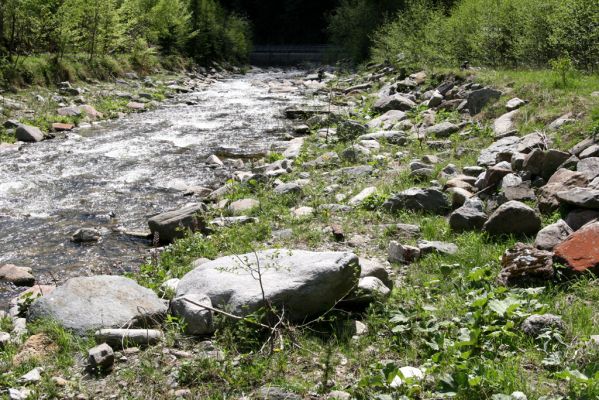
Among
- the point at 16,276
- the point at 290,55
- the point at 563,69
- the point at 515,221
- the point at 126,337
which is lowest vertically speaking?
the point at 290,55

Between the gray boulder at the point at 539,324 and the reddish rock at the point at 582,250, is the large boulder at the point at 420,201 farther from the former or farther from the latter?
the gray boulder at the point at 539,324

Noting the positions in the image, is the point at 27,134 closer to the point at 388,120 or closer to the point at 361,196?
the point at 388,120

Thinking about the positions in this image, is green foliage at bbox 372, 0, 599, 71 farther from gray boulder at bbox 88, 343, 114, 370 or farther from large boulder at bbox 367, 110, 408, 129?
gray boulder at bbox 88, 343, 114, 370

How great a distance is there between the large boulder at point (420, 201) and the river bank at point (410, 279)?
17 mm

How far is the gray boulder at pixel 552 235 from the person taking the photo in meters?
4.94

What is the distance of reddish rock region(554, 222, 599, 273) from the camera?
4383 millimetres

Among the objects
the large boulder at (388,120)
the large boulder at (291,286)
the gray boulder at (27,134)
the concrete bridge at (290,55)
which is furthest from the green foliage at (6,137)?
the concrete bridge at (290,55)

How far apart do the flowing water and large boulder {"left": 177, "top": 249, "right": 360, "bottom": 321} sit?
2.41m

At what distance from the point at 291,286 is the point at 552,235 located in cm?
244

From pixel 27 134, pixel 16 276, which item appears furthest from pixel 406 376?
pixel 27 134

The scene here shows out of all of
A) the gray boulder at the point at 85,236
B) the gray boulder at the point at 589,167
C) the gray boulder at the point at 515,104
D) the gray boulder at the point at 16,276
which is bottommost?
the gray boulder at the point at 85,236

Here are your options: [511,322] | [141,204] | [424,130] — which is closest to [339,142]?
[424,130]

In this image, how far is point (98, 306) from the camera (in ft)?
15.2

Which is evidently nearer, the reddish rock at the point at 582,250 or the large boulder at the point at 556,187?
the reddish rock at the point at 582,250
